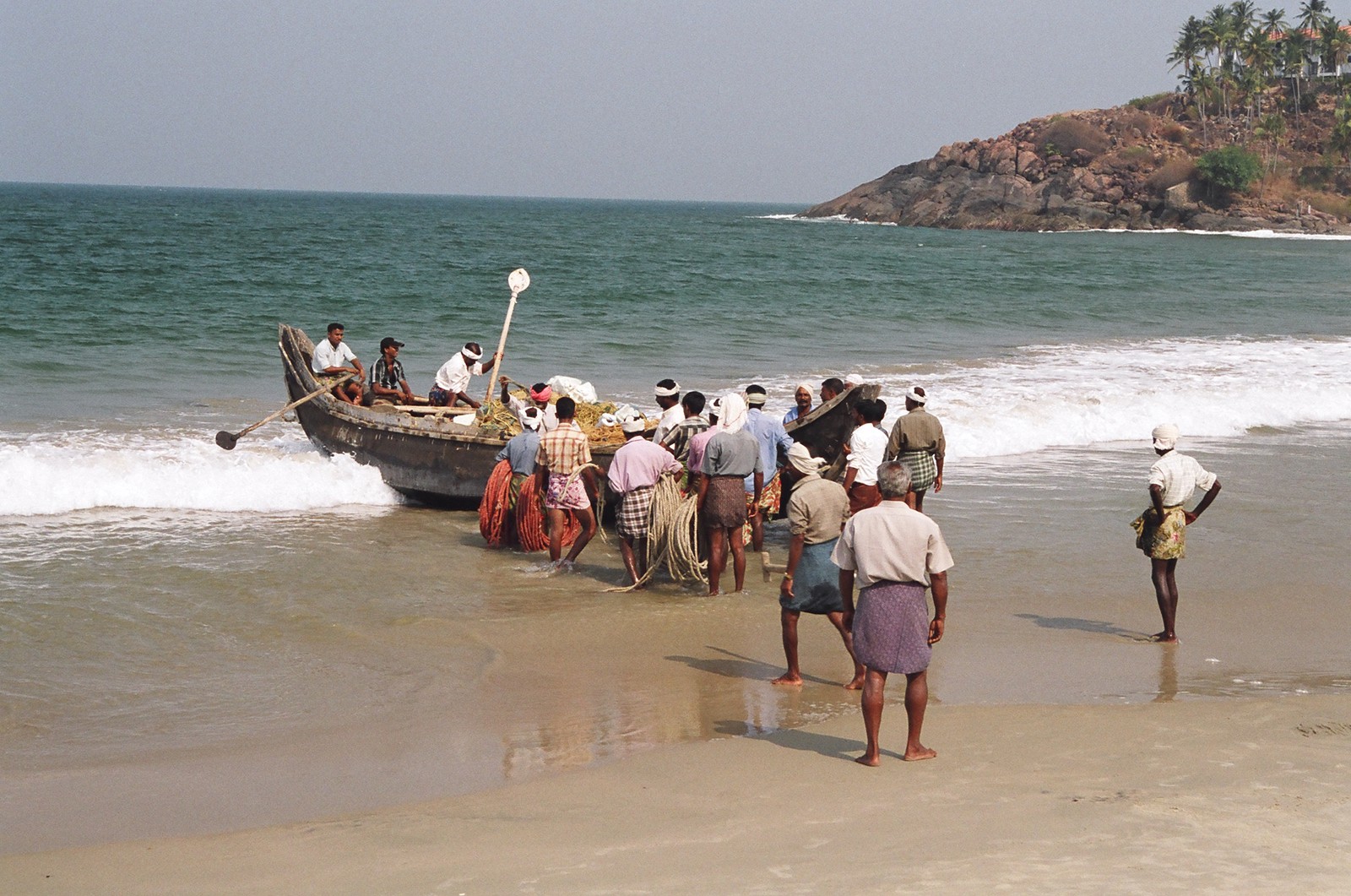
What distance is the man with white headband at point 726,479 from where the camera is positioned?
8875 mm

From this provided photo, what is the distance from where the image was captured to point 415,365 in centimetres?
2164

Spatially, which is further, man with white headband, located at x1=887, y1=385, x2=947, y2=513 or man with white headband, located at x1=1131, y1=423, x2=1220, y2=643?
man with white headband, located at x1=887, y1=385, x2=947, y2=513

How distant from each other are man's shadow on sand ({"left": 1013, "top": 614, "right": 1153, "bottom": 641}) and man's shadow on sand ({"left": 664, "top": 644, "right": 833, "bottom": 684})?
1.96m

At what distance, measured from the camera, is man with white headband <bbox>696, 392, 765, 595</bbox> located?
888 centimetres

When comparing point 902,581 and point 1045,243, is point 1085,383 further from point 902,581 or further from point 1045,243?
point 1045,243

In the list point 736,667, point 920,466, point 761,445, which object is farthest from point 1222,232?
point 736,667

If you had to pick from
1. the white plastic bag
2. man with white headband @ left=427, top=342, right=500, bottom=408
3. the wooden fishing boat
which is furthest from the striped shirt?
man with white headband @ left=427, top=342, right=500, bottom=408

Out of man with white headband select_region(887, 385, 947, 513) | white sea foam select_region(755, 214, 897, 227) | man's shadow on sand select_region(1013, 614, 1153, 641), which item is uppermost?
white sea foam select_region(755, 214, 897, 227)

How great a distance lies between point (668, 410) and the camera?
1016 cm

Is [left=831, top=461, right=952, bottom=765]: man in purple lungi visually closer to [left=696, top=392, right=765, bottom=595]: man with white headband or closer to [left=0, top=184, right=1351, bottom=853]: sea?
[left=0, top=184, right=1351, bottom=853]: sea

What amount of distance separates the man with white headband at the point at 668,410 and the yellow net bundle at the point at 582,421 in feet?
3.50

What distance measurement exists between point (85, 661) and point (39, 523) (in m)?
4.07

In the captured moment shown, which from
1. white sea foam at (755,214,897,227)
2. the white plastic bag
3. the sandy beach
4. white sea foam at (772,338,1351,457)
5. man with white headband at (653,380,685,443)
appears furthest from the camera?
white sea foam at (755,214,897,227)

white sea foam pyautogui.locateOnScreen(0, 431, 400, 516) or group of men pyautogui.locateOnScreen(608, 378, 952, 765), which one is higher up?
group of men pyautogui.locateOnScreen(608, 378, 952, 765)
